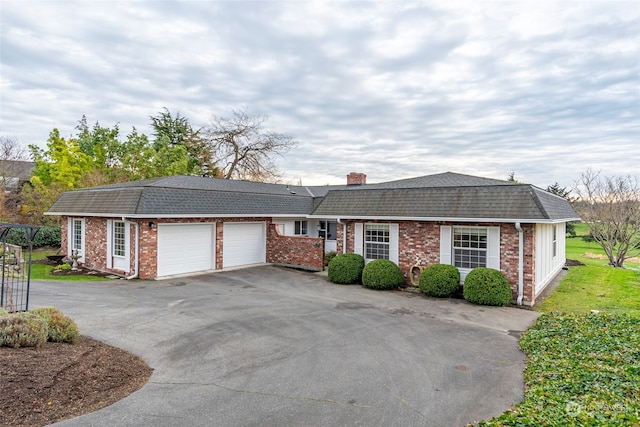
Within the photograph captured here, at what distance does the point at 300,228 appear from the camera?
20703 millimetres

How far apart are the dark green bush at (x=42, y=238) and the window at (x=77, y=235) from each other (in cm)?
706

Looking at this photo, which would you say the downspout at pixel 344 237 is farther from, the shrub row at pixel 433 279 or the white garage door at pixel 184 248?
the white garage door at pixel 184 248

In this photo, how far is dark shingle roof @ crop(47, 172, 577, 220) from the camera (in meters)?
11.2

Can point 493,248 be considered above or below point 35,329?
above

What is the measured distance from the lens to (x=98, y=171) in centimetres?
2494

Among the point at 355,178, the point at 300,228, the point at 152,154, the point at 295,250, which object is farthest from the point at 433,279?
the point at 152,154

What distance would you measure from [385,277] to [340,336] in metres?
5.12

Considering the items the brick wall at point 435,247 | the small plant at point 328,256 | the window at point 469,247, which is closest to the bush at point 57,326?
the brick wall at point 435,247

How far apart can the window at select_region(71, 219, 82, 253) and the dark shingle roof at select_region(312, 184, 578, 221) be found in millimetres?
11618

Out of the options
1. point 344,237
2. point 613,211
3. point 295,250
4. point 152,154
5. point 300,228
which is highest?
point 152,154

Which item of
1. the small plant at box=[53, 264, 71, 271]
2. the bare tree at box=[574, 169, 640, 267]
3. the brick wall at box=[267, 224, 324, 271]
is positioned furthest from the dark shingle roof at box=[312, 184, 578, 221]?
the bare tree at box=[574, 169, 640, 267]

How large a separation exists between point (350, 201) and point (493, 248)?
5742 mm

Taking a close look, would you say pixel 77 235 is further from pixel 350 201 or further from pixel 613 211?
pixel 613 211

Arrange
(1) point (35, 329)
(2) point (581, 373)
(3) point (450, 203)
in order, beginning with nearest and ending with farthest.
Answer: (2) point (581, 373) → (1) point (35, 329) → (3) point (450, 203)
